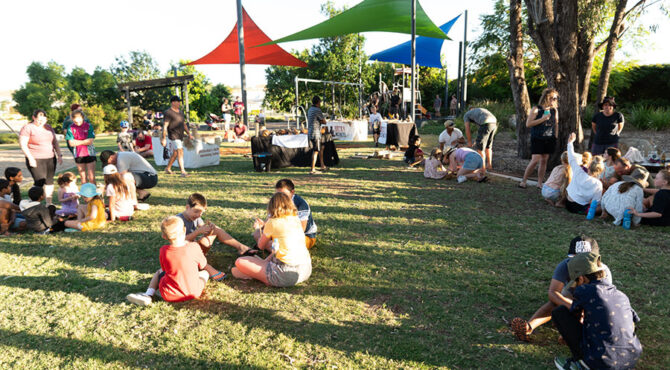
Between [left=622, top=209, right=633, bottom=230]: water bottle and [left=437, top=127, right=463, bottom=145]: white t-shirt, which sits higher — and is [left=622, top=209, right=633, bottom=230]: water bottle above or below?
below

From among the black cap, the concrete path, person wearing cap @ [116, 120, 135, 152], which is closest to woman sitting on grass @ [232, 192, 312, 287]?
the black cap

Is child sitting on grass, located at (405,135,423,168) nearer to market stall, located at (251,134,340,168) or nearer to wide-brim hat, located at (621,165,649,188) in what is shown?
market stall, located at (251,134,340,168)

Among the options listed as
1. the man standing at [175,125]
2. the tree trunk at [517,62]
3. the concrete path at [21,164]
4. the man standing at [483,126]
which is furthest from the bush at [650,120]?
the concrete path at [21,164]

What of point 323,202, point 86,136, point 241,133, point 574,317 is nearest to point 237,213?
point 323,202

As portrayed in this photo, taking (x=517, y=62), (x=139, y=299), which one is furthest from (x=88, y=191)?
(x=517, y=62)

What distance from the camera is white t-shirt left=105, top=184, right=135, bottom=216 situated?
5879 mm

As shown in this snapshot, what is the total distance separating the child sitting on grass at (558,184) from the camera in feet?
20.8

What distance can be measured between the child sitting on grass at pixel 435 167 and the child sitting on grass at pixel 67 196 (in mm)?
6708

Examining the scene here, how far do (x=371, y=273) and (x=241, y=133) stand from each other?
1532 centimetres

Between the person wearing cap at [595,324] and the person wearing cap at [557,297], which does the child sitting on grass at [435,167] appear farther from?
the person wearing cap at [595,324]

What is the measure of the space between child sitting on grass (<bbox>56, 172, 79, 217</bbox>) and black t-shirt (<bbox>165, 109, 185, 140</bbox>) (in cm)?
366

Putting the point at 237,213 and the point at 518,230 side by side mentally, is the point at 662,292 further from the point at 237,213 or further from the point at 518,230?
the point at 237,213

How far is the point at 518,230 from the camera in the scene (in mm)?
5344

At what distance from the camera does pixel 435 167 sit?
904cm
